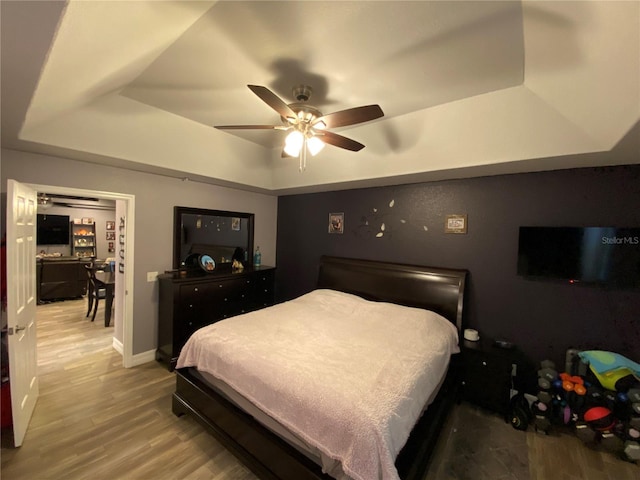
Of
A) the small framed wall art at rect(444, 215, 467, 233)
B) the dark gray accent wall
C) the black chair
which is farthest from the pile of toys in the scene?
the black chair

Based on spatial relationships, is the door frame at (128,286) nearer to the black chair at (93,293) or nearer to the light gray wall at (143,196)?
the light gray wall at (143,196)

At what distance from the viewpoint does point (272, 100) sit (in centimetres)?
172

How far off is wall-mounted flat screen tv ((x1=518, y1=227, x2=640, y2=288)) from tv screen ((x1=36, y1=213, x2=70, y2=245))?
29.8 ft

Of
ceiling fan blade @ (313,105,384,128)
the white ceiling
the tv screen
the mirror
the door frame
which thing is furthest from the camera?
the tv screen

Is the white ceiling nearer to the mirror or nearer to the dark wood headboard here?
the mirror

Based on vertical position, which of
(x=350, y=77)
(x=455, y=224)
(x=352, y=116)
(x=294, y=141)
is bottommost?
(x=455, y=224)

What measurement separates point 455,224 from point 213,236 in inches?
128

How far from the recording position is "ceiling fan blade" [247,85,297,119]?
5.28 ft

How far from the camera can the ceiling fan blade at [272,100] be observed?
5.28ft

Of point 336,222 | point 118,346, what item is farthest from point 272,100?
point 118,346

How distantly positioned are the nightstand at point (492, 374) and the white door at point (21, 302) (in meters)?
3.73

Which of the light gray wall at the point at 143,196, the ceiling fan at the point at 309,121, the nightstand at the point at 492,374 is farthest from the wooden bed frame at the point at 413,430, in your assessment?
the ceiling fan at the point at 309,121

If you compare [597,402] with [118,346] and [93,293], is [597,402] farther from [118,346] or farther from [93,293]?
[93,293]

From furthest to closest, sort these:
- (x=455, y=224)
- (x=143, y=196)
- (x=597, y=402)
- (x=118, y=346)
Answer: (x=118, y=346)
(x=143, y=196)
(x=455, y=224)
(x=597, y=402)
